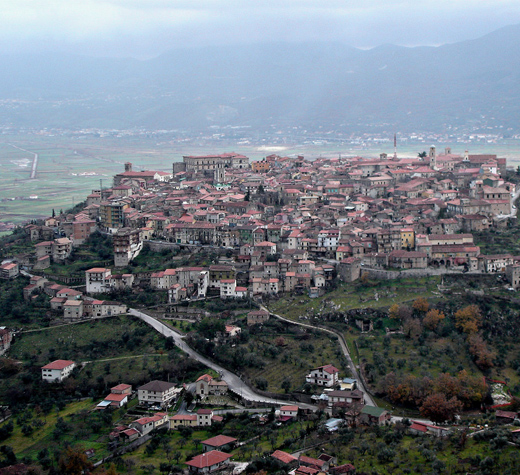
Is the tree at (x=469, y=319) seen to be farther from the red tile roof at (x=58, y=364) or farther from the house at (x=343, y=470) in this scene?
the red tile roof at (x=58, y=364)

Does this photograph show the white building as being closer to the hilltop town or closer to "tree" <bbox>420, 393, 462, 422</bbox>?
the hilltop town

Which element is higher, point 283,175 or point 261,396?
point 283,175

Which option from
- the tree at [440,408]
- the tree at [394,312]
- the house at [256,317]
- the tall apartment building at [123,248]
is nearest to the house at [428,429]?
the tree at [440,408]

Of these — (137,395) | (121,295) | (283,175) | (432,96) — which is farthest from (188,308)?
(432,96)

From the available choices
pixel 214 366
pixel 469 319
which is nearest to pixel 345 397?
pixel 214 366

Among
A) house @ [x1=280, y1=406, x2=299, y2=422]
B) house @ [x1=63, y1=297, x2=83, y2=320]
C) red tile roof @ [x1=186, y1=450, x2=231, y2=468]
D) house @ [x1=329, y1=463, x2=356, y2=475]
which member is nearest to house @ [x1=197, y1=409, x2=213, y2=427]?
house @ [x1=280, y1=406, x2=299, y2=422]

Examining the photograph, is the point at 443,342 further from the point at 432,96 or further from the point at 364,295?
the point at 432,96
